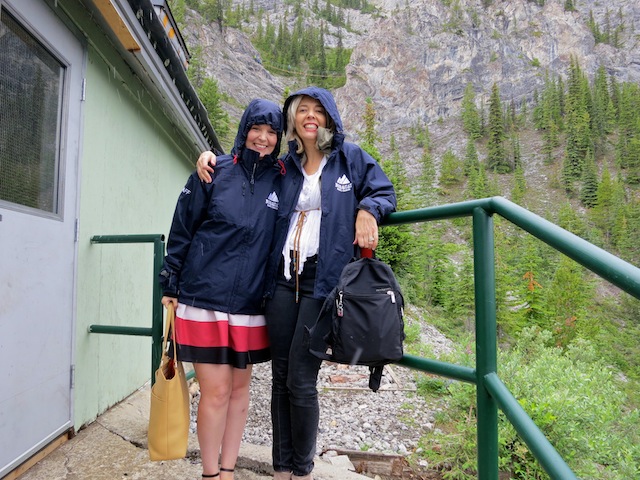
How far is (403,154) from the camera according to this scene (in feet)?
244

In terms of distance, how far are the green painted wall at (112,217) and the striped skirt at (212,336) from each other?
45.0 inches

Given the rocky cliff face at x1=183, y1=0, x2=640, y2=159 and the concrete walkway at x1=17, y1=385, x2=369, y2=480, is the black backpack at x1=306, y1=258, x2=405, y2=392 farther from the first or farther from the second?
the rocky cliff face at x1=183, y1=0, x2=640, y2=159

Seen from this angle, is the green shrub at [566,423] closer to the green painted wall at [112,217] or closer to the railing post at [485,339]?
the railing post at [485,339]

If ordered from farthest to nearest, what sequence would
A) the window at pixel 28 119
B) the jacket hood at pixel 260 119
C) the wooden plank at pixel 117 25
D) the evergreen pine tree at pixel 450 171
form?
the evergreen pine tree at pixel 450 171
the wooden plank at pixel 117 25
the window at pixel 28 119
the jacket hood at pixel 260 119

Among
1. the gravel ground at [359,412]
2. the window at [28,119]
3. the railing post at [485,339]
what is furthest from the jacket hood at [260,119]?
the gravel ground at [359,412]

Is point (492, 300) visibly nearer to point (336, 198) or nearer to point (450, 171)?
point (336, 198)

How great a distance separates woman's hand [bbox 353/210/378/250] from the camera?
1.50m

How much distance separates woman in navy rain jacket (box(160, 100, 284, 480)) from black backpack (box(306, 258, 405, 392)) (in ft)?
1.14

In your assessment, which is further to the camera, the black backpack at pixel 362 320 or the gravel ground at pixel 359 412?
the gravel ground at pixel 359 412

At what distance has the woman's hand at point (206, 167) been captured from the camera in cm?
169

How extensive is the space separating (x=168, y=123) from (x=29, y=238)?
2594 mm

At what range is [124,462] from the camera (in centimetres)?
204

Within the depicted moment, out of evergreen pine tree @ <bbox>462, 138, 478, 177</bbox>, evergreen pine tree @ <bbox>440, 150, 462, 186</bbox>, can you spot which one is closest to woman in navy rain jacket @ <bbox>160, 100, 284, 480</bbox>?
evergreen pine tree @ <bbox>440, 150, 462, 186</bbox>

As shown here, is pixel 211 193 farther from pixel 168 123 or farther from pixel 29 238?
pixel 168 123
